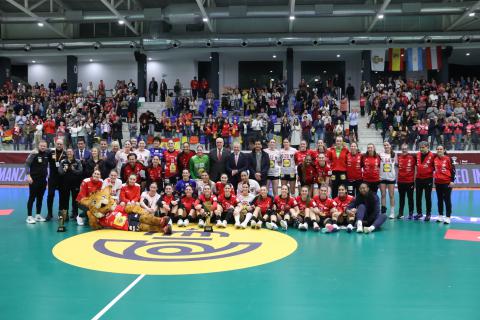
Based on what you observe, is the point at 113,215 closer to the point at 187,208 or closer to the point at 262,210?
the point at 187,208

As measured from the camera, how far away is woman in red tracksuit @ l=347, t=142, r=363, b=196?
11211 mm

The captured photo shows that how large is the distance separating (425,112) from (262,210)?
15.1 metres

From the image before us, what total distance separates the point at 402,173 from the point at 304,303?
6384mm

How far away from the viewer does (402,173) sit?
36.0 ft

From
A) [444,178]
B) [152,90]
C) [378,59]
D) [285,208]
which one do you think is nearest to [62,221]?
[285,208]

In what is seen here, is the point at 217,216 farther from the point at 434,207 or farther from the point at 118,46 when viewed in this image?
the point at 118,46

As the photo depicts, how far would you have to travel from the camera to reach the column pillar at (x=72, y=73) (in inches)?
1235

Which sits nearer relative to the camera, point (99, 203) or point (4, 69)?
point (99, 203)

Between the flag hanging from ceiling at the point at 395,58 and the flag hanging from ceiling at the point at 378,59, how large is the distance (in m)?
0.78

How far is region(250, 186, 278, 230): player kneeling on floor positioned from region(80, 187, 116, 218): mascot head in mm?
3112

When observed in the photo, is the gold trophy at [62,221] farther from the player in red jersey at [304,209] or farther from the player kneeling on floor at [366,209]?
the player kneeling on floor at [366,209]

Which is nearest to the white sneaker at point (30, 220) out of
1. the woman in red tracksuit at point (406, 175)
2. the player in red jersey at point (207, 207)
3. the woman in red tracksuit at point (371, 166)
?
the player in red jersey at point (207, 207)

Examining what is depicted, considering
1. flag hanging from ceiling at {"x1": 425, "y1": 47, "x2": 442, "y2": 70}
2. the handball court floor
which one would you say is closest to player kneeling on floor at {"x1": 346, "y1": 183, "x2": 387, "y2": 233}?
the handball court floor

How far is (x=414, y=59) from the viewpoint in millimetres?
28453
